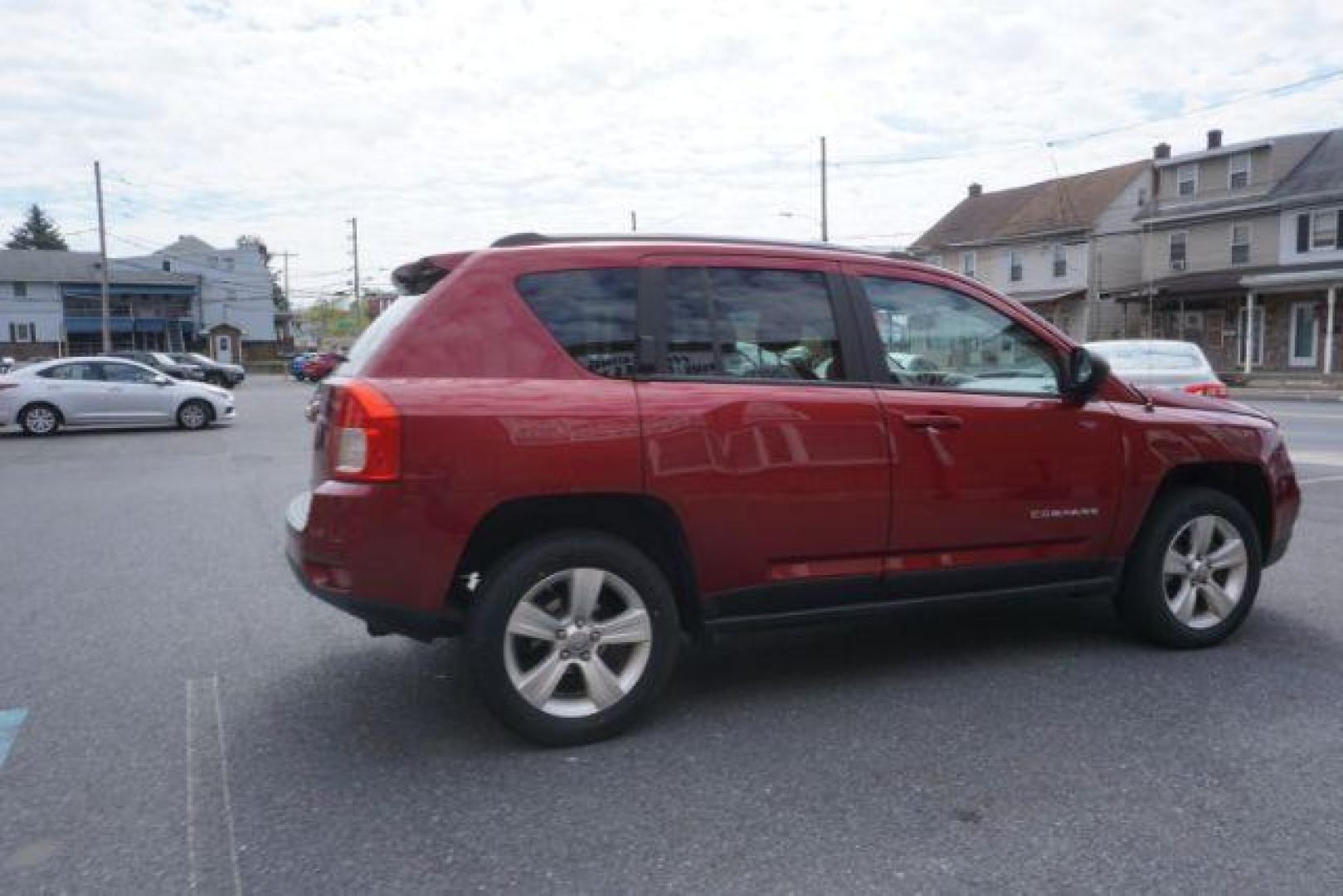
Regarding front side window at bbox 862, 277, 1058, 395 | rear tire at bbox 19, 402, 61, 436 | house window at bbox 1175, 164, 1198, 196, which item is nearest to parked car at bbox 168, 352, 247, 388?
rear tire at bbox 19, 402, 61, 436

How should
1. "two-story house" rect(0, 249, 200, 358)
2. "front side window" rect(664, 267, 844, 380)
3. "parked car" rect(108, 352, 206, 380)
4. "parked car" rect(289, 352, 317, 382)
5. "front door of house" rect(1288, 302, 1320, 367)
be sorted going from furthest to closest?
1. "two-story house" rect(0, 249, 200, 358)
2. "parked car" rect(289, 352, 317, 382)
3. "parked car" rect(108, 352, 206, 380)
4. "front door of house" rect(1288, 302, 1320, 367)
5. "front side window" rect(664, 267, 844, 380)

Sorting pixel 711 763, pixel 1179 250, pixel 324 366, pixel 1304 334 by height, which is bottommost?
pixel 711 763

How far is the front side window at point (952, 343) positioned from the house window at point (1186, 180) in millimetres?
39812

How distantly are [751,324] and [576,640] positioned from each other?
4.58 feet

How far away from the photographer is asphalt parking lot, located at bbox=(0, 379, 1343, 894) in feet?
9.71

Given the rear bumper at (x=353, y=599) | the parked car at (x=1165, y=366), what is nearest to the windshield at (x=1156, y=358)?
the parked car at (x=1165, y=366)

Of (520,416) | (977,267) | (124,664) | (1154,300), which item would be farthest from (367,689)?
(977,267)

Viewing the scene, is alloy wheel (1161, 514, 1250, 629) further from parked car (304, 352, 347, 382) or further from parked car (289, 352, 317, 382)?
parked car (289, 352, 317, 382)

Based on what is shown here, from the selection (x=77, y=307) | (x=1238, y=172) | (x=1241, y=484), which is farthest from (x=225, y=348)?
(x=1241, y=484)

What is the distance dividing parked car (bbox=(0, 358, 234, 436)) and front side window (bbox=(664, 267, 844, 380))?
17.7 meters

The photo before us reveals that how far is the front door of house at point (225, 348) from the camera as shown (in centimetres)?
7338

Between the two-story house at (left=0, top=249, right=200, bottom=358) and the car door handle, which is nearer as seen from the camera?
the car door handle

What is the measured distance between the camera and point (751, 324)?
415cm

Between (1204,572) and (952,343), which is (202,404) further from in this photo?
(1204,572)
